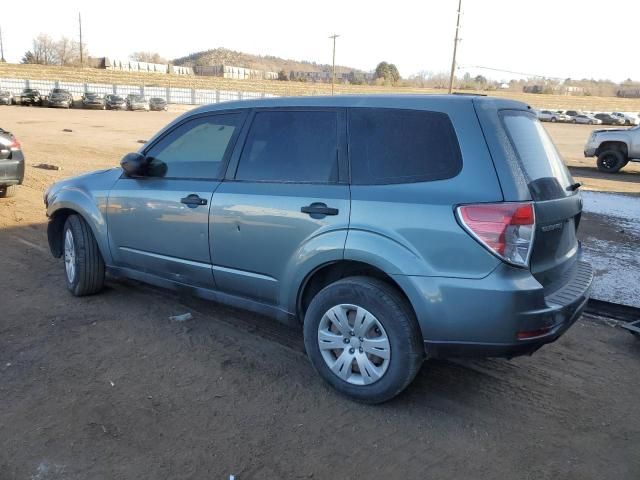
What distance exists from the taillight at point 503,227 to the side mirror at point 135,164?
8.60 feet

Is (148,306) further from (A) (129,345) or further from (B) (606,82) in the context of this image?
(B) (606,82)

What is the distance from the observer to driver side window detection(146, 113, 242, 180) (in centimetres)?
405

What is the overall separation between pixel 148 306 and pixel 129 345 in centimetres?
81

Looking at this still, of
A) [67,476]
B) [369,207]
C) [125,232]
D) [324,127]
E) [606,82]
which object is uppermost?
[606,82]

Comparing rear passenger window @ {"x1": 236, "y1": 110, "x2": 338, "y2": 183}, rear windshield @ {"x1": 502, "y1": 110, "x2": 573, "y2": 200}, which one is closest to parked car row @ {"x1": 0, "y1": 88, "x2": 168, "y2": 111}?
rear passenger window @ {"x1": 236, "y1": 110, "x2": 338, "y2": 183}

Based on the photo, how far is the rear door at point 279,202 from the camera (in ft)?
11.1

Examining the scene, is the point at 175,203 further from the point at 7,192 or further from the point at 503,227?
the point at 7,192

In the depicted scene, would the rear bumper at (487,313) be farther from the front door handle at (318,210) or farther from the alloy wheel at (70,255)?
the alloy wheel at (70,255)

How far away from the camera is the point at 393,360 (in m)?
3.16

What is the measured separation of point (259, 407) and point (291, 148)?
1.67 m

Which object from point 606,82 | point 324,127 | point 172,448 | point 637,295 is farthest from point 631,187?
point 606,82

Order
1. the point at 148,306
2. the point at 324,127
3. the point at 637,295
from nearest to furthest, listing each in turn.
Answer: the point at 324,127, the point at 148,306, the point at 637,295

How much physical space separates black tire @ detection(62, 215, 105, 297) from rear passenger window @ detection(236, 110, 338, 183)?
1.81 m

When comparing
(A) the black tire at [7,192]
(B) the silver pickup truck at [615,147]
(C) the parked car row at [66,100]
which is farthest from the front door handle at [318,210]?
(C) the parked car row at [66,100]
